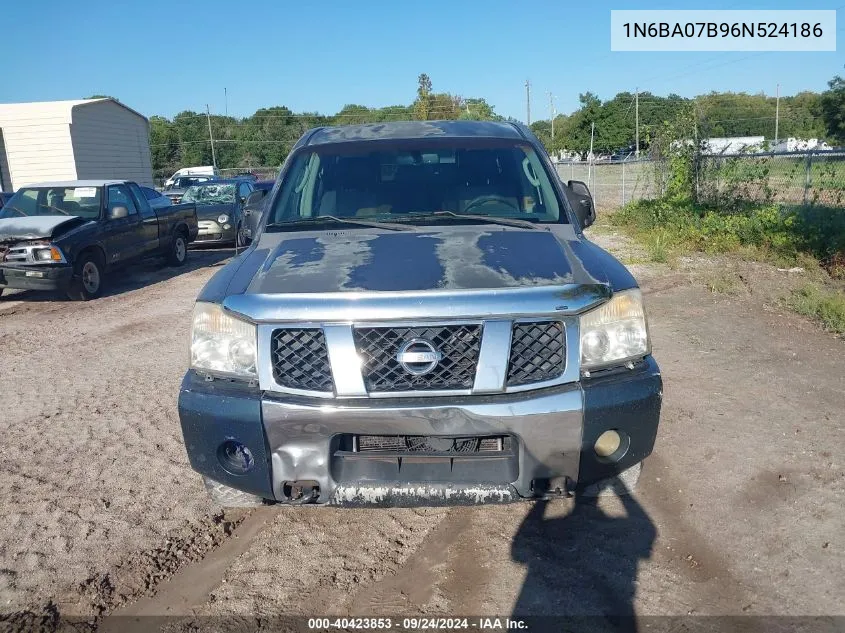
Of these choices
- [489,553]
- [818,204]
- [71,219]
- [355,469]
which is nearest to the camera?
[355,469]

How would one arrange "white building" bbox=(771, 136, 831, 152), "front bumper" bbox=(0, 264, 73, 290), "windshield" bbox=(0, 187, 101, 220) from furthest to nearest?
"white building" bbox=(771, 136, 831, 152) < "windshield" bbox=(0, 187, 101, 220) < "front bumper" bbox=(0, 264, 73, 290)

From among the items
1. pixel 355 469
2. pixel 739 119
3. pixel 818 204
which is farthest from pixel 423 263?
pixel 739 119

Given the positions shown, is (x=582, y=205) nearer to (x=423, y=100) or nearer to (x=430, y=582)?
(x=430, y=582)

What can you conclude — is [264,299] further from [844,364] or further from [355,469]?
[844,364]

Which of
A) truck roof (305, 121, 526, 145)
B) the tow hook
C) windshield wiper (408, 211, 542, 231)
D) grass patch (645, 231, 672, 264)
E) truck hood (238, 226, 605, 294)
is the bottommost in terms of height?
grass patch (645, 231, 672, 264)

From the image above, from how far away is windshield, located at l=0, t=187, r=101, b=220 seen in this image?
10148mm

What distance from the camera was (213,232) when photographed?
586 inches

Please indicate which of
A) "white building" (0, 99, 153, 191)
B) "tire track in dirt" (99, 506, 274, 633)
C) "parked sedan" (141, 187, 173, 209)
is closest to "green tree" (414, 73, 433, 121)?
"white building" (0, 99, 153, 191)

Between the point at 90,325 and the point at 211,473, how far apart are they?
6265 millimetres

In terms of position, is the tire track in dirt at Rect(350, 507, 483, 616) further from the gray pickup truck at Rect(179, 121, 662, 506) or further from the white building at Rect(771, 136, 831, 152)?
the white building at Rect(771, 136, 831, 152)

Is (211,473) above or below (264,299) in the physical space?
below

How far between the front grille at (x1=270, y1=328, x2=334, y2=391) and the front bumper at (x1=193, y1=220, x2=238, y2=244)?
12647 mm

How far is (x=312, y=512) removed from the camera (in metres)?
3.62

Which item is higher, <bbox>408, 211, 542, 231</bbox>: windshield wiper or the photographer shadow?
<bbox>408, 211, 542, 231</bbox>: windshield wiper
